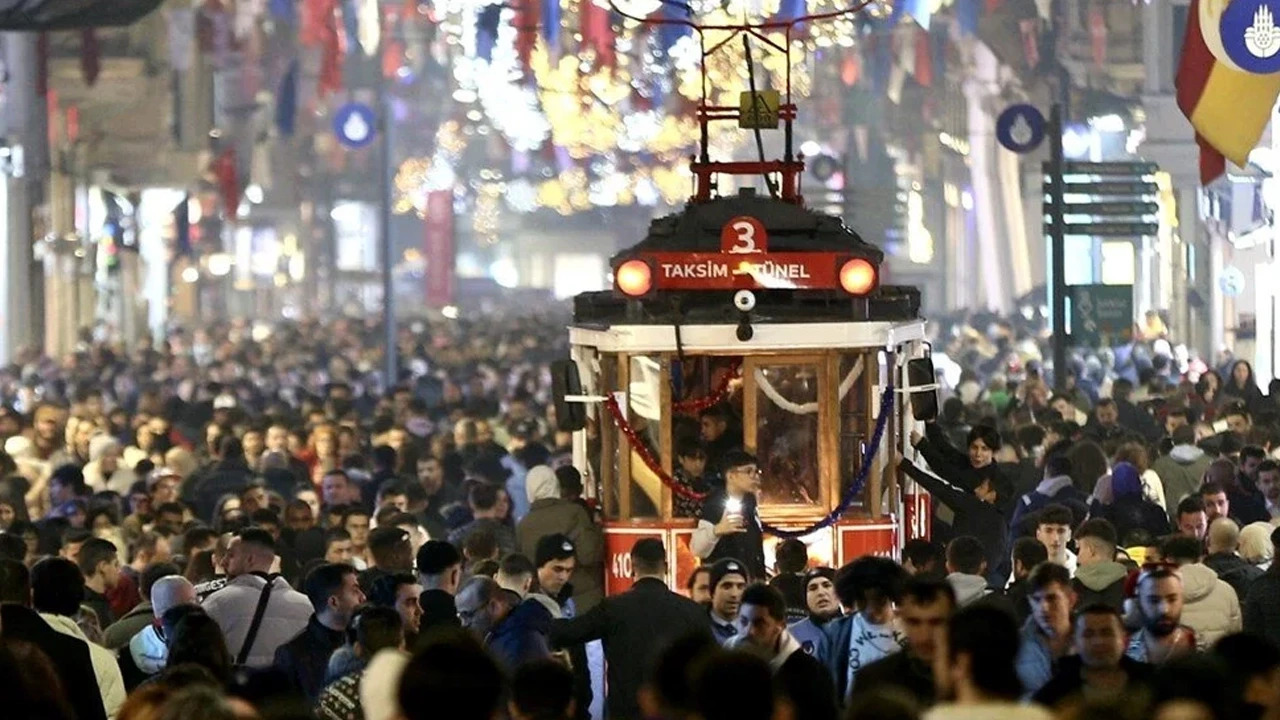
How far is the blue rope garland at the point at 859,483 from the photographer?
17714 millimetres

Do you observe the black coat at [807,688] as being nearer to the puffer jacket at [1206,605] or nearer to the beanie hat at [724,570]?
the beanie hat at [724,570]

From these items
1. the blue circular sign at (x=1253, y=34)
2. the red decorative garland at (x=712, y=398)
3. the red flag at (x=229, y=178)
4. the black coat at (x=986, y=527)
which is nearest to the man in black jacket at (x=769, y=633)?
the black coat at (x=986, y=527)

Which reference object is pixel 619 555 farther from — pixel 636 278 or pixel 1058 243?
pixel 1058 243

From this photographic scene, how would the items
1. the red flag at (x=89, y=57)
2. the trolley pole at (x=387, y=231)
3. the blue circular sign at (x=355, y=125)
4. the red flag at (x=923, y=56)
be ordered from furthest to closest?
1. the red flag at (x=923, y=56)
2. the blue circular sign at (x=355, y=125)
3. the red flag at (x=89, y=57)
4. the trolley pole at (x=387, y=231)

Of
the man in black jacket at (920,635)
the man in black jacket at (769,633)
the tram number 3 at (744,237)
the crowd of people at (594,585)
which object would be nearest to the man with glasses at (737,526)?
the crowd of people at (594,585)

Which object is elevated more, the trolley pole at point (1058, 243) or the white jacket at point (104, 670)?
the trolley pole at point (1058, 243)

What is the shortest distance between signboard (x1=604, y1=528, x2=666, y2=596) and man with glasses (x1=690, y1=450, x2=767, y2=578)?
87 cm

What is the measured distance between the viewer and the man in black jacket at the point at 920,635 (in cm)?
1050

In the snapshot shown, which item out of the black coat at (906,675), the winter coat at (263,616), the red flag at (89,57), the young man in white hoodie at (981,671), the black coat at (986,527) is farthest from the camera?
the red flag at (89,57)

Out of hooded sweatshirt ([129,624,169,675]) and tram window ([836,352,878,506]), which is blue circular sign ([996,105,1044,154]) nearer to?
tram window ([836,352,878,506])

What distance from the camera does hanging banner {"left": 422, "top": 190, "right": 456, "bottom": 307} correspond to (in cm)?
11181

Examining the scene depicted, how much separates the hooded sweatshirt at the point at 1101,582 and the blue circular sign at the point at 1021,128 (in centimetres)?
2031

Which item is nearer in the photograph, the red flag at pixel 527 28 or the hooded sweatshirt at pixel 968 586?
the hooded sweatshirt at pixel 968 586

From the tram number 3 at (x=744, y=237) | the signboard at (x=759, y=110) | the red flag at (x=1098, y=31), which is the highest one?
the red flag at (x=1098, y=31)
